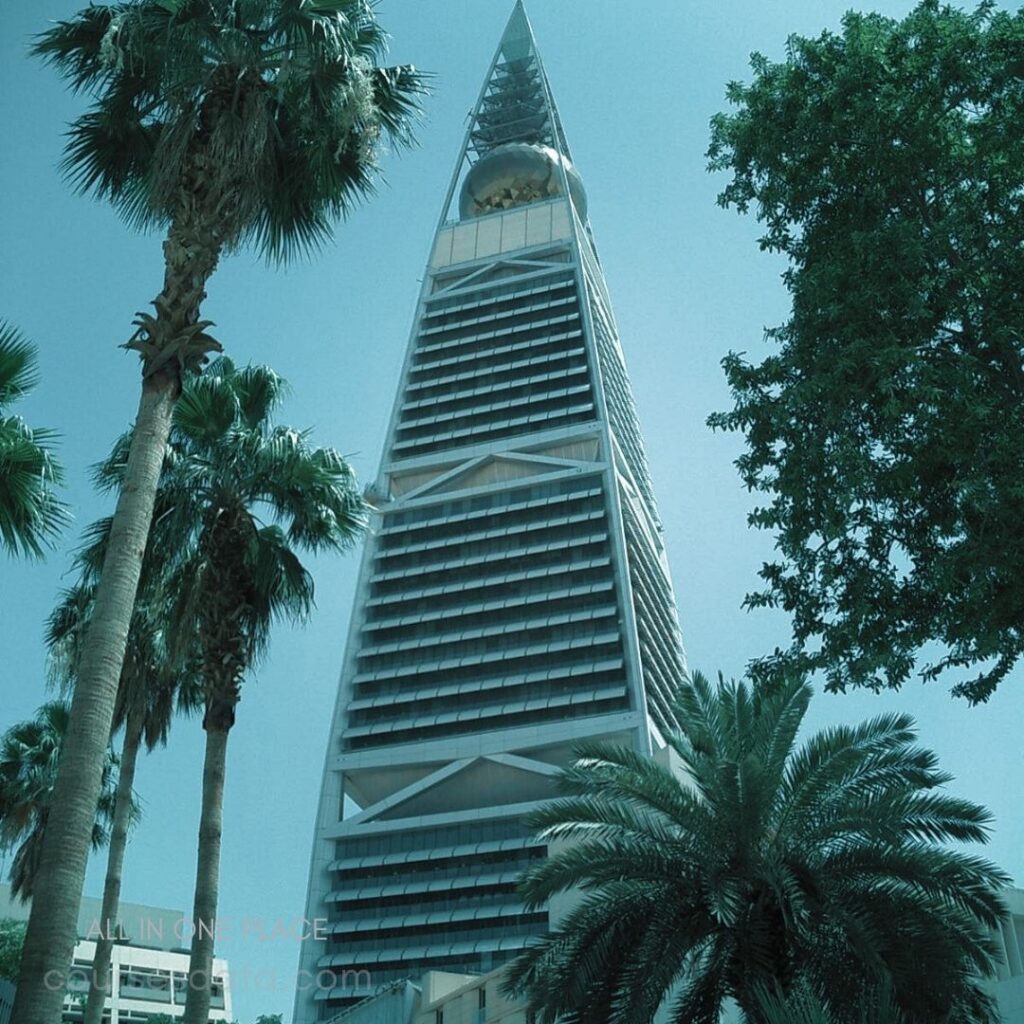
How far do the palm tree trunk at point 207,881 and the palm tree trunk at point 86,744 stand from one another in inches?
319

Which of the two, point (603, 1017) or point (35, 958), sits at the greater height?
point (603, 1017)

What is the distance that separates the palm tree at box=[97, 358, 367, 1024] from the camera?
20734 mm

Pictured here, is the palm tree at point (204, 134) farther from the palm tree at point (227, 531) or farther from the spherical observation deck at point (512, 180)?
the spherical observation deck at point (512, 180)

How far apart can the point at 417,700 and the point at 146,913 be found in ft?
111

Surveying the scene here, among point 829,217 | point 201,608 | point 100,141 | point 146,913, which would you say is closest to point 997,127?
point 829,217

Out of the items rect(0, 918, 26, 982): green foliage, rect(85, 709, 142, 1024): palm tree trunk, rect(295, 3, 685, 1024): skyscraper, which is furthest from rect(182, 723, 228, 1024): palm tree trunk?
rect(295, 3, 685, 1024): skyscraper

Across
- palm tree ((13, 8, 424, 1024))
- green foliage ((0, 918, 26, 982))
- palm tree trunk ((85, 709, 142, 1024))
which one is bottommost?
palm tree trunk ((85, 709, 142, 1024))

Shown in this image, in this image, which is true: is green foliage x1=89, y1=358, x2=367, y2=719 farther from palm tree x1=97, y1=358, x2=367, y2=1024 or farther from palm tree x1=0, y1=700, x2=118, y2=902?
palm tree x1=0, y1=700, x2=118, y2=902

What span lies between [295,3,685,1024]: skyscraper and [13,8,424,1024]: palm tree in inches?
3198

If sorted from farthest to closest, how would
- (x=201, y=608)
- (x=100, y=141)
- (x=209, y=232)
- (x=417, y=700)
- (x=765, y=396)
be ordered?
(x=417, y=700) → (x=201, y=608) → (x=765, y=396) → (x=100, y=141) → (x=209, y=232)

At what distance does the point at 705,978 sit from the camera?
75.2ft

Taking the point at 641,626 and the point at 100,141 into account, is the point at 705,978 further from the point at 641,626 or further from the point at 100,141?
the point at 641,626

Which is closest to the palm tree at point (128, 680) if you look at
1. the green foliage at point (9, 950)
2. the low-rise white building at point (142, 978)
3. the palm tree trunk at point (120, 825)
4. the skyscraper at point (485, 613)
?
the palm tree trunk at point (120, 825)

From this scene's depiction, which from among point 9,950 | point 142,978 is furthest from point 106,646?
point 142,978
